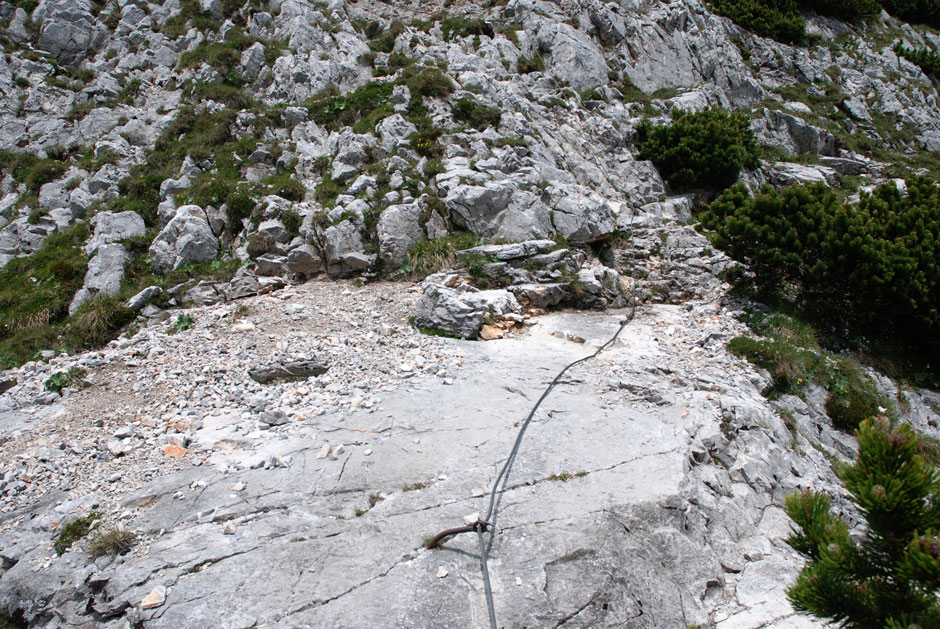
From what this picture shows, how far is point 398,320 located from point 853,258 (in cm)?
1354

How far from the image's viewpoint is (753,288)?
15469 mm

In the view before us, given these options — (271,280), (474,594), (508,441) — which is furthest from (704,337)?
(271,280)

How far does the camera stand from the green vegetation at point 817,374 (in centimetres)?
1052

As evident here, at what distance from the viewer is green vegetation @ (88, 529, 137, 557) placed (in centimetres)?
560

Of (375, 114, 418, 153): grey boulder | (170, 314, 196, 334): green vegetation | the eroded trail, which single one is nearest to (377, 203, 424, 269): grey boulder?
(375, 114, 418, 153): grey boulder

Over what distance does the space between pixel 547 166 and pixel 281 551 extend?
58.8ft

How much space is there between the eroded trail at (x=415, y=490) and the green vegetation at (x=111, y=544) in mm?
149

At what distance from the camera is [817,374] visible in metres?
11.3

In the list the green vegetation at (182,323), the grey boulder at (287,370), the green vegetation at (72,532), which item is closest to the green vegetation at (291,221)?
the green vegetation at (182,323)

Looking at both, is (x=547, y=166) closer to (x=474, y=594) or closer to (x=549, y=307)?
(x=549, y=307)

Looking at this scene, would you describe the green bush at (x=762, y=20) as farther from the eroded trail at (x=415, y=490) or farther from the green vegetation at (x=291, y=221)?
the green vegetation at (x=291, y=221)

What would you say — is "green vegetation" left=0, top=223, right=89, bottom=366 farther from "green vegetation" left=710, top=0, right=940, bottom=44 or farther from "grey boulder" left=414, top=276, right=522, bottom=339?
"green vegetation" left=710, top=0, right=940, bottom=44

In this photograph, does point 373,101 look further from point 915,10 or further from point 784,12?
point 915,10

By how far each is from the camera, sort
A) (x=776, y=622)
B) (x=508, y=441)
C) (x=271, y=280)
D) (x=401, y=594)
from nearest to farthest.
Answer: (x=401, y=594)
(x=776, y=622)
(x=508, y=441)
(x=271, y=280)
